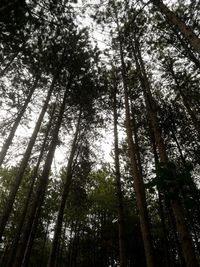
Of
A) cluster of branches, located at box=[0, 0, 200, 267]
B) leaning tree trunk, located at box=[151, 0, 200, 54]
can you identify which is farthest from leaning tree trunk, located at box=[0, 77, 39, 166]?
leaning tree trunk, located at box=[151, 0, 200, 54]

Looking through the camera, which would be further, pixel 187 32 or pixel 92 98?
pixel 92 98

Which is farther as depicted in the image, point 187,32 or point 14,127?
point 14,127

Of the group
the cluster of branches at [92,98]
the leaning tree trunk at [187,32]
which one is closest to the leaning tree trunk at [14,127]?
the cluster of branches at [92,98]

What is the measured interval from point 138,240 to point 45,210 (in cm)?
903

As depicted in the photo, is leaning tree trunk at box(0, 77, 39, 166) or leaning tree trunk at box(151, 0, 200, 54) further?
leaning tree trunk at box(0, 77, 39, 166)

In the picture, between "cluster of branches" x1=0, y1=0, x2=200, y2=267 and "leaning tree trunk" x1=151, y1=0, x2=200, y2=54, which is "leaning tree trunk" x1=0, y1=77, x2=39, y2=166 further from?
"leaning tree trunk" x1=151, y1=0, x2=200, y2=54

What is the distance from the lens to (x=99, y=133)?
15.5 m

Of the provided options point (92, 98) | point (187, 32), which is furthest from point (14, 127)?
point (187, 32)

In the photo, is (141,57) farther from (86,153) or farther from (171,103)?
(86,153)

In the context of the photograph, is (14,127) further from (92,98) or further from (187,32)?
(187,32)

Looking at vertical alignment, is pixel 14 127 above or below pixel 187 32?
above

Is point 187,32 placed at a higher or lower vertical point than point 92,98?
lower

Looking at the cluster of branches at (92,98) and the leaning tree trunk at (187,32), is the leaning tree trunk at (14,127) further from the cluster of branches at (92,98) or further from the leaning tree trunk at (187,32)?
the leaning tree trunk at (187,32)

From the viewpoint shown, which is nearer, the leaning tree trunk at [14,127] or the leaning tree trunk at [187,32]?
the leaning tree trunk at [187,32]
